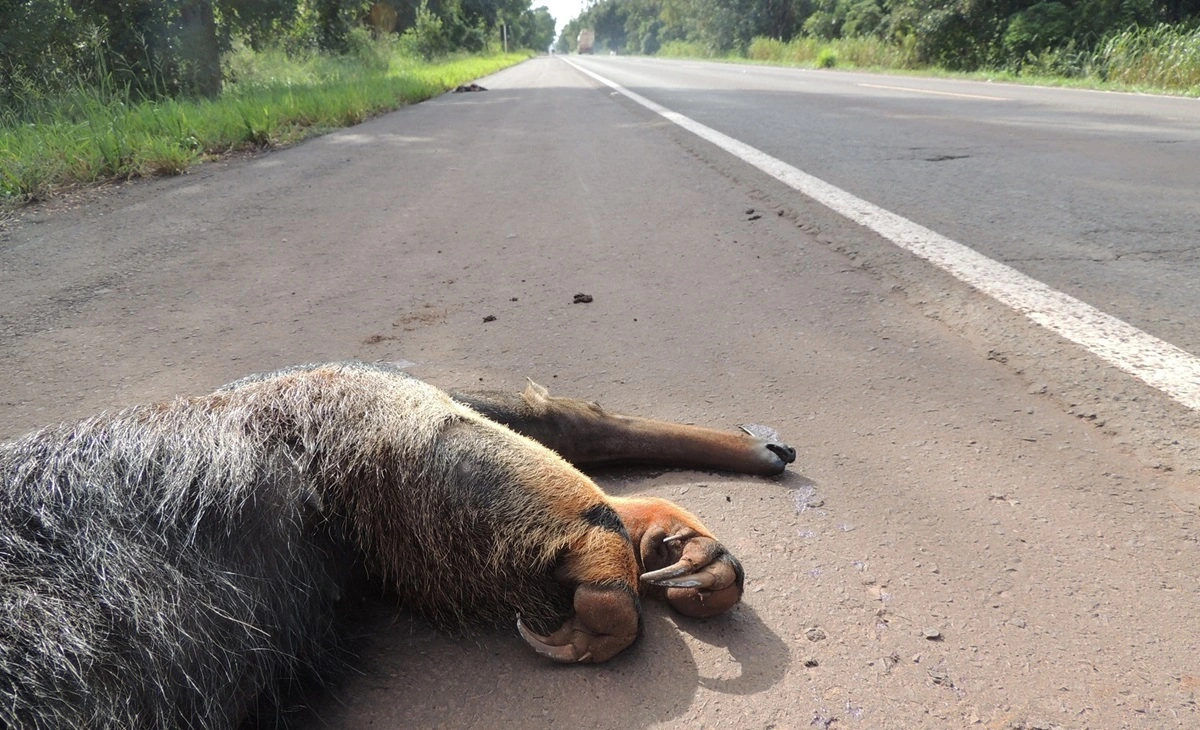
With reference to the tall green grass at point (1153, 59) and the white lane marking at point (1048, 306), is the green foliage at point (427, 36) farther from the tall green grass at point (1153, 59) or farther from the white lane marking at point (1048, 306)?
the white lane marking at point (1048, 306)

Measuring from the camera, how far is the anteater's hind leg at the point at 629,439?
2189 mm

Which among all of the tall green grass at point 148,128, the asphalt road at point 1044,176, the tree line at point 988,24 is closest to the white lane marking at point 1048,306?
the asphalt road at point 1044,176

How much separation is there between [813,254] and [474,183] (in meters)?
3.53

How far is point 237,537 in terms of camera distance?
1492 millimetres

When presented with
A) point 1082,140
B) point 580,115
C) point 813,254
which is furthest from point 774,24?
point 813,254

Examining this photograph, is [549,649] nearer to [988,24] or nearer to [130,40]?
[130,40]

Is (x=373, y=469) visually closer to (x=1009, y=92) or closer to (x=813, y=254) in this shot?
(x=813, y=254)

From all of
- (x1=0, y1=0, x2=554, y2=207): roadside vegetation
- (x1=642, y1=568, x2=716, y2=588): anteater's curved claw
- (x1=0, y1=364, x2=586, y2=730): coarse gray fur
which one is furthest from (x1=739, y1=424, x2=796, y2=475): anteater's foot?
(x1=0, y1=0, x2=554, y2=207): roadside vegetation

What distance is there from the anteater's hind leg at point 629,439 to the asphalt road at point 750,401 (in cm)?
7

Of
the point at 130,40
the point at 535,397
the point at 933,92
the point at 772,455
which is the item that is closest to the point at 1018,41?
the point at 933,92

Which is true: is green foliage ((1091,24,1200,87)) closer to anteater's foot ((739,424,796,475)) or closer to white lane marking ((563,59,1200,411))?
white lane marking ((563,59,1200,411))

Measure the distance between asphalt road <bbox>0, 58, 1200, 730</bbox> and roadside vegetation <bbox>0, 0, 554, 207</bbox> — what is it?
115 centimetres

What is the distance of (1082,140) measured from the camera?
24.5ft

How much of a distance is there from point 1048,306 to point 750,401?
1.35 meters
